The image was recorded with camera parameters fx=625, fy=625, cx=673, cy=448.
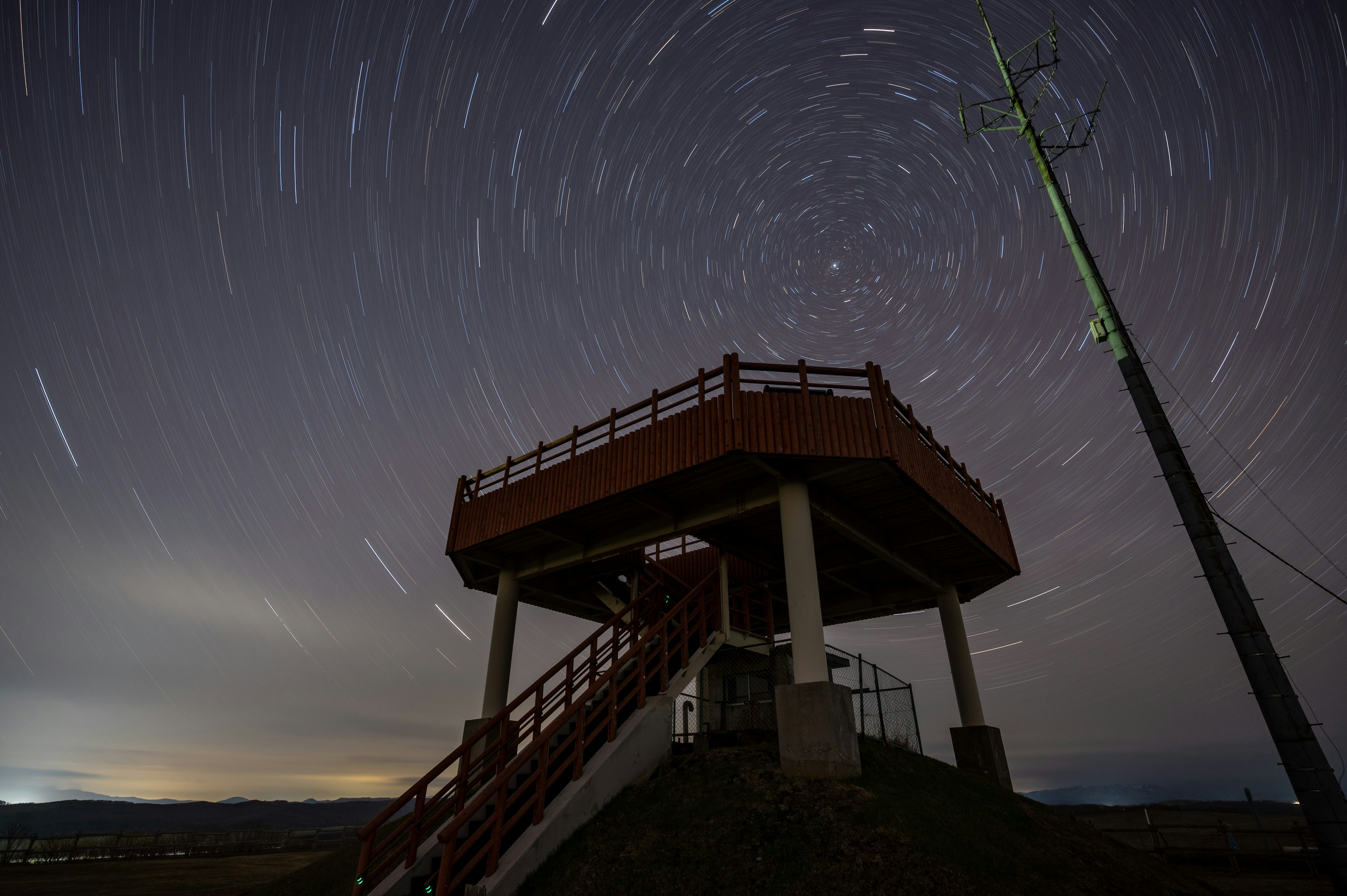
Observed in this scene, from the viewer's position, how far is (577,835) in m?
9.45

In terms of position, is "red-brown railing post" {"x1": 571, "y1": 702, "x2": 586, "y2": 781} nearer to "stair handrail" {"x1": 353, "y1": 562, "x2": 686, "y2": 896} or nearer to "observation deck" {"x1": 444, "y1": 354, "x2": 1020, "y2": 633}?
"stair handrail" {"x1": 353, "y1": 562, "x2": 686, "y2": 896}

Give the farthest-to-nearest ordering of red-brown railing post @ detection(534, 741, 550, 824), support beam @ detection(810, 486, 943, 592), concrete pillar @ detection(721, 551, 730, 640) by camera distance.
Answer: concrete pillar @ detection(721, 551, 730, 640), support beam @ detection(810, 486, 943, 592), red-brown railing post @ detection(534, 741, 550, 824)

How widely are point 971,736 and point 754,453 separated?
10992mm

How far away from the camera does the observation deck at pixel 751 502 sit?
12562 mm

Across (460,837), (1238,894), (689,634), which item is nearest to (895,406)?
(689,634)

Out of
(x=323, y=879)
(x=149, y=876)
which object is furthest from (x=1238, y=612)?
(x=149, y=876)

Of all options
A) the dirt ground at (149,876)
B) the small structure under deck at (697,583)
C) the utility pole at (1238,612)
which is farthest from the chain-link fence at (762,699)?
the dirt ground at (149,876)

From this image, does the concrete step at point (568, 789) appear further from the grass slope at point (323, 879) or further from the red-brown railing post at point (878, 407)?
the red-brown railing post at point (878, 407)

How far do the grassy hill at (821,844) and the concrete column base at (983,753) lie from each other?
4551 millimetres

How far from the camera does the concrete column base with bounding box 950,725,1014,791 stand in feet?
53.2

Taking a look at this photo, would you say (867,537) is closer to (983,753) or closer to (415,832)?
(983,753)

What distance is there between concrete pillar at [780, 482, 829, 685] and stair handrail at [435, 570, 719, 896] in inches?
99.9

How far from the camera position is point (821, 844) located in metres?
8.54

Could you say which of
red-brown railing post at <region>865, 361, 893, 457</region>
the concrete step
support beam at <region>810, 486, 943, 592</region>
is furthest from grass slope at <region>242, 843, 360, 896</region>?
red-brown railing post at <region>865, 361, 893, 457</region>
